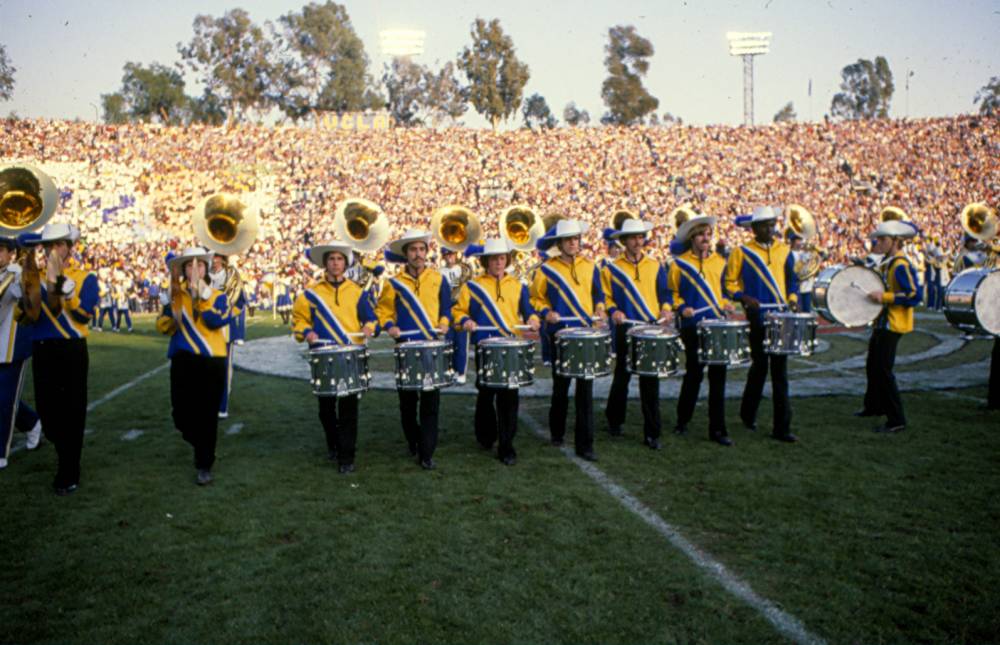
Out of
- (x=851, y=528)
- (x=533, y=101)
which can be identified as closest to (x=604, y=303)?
(x=851, y=528)

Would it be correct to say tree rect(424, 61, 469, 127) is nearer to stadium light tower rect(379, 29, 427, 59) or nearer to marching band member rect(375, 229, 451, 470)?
stadium light tower rect(379, 29, 427, 59)

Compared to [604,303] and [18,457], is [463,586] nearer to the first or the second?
[604,303]

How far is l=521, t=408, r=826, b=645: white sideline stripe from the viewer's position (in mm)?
3590

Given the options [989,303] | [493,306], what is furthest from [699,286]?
[989,303]

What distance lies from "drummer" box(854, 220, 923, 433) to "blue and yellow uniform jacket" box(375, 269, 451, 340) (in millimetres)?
3890

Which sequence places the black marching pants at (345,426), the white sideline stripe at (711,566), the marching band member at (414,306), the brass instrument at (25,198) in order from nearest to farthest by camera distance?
the white sideline stripe at (711,566) < the brass instrument at (25,198) < the black marching pants at (345,426) < the marching band member at (414,306)

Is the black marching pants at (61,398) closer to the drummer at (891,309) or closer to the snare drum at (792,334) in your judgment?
the snare drum at (792,334)

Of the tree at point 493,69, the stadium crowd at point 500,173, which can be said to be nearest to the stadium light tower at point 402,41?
the tree at point 493,69

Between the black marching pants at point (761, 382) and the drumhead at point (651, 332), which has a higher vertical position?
the drumhead at point (651, 332)

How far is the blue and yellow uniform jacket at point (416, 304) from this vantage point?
663 centimetres

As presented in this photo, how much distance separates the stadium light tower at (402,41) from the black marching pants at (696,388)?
170ft

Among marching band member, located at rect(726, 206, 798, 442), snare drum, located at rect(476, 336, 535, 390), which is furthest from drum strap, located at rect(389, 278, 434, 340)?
marching band member, located at rect(726, 206, 798, 442)

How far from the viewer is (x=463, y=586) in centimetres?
412

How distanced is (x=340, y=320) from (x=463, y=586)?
2.84m
